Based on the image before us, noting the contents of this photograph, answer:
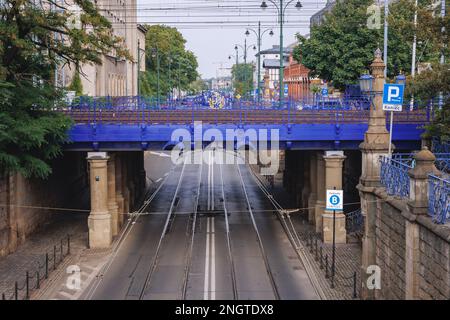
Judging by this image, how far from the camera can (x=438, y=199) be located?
18328 millimetres

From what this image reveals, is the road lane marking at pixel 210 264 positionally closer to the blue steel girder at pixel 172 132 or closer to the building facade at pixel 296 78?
the blue steel girder at pixel 172 132

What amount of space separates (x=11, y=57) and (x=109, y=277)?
11.2m

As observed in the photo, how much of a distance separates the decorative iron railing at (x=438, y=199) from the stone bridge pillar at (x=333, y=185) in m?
16.1

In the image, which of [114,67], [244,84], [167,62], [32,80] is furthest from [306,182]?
[244,84]

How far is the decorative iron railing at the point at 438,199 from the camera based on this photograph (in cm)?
1790

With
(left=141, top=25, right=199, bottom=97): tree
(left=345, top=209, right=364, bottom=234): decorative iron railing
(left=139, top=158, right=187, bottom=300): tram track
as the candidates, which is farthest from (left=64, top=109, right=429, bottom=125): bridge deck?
(left=141, top=25, right=199, bottom=97): tree

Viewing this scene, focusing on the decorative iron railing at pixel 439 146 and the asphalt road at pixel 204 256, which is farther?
the decorative iron railing at pixel 439 146

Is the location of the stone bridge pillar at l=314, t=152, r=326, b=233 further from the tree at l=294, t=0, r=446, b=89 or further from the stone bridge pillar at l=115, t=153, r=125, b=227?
the tree at l=294, t=0, r=446, b=89

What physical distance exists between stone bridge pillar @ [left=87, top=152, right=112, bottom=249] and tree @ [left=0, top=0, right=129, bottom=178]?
2212 millimetres

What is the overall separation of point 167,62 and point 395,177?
10106cm

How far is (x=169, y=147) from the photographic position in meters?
36.0

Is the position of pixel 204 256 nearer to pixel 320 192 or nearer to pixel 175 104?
pixel 320 192

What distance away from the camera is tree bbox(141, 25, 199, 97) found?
109 m

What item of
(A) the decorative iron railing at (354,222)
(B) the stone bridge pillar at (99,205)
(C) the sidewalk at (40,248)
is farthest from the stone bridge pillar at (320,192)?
(C) the sidewalk at (40,248)
